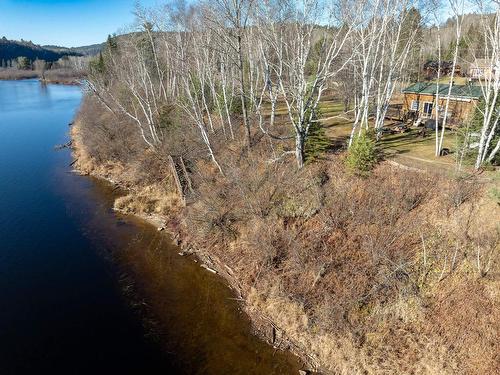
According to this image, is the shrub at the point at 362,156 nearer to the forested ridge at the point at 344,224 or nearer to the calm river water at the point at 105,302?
the forested ridge at the point at 344,224

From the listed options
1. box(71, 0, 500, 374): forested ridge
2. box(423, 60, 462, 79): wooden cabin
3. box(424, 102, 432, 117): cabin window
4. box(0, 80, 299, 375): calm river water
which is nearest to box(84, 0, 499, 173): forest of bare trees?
box(71, 0, 500, 374): forested ridge

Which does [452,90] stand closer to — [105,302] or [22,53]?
[105,302]

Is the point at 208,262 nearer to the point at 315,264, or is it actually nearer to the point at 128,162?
the point at 315,264

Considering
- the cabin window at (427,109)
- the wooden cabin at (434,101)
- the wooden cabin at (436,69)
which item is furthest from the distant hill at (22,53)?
the cabin window at (427,109)

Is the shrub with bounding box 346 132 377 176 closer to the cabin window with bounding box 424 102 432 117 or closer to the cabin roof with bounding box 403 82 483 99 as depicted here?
the cabin roof with bounding box 403 82 483 99

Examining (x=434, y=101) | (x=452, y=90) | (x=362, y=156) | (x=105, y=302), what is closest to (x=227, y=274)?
(x=105, y=302)
